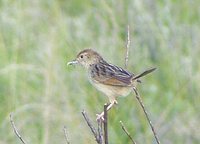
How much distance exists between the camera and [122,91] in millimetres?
5359

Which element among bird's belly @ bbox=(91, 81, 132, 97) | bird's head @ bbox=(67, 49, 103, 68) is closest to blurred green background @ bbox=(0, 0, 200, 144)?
bird's head @ bbox=(67, 49, 103, 68)

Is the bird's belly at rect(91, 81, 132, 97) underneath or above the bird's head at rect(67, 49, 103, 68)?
underneath

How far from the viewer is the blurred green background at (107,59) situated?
26.0ft

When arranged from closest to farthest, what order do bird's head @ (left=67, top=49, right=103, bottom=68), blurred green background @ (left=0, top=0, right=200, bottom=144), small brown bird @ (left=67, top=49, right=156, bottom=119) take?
small brown bird @ (left=67, top=49, right=156, bottom=119) → bird's head @ (left=67, top=49, right=103, bottom=68) → blurred green background @ (left=0, top=0, right=200, bottom=144)

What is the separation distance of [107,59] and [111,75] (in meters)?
2.81

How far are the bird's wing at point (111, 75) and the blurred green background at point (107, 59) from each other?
194cm

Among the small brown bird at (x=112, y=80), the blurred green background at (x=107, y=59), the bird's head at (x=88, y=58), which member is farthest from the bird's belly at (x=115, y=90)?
the blurred green background at (x=107, y=59)

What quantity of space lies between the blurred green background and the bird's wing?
194cm

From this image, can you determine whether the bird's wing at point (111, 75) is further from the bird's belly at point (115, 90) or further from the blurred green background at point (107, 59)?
the blurred green background at point (107, 59)

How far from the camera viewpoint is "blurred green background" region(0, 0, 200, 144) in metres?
7.93

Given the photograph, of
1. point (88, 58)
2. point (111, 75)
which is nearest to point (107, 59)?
point (88, 58)

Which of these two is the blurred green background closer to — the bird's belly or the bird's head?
the bird's head

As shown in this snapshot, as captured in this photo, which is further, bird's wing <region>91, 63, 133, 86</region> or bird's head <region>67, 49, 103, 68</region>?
bird's head <region>67, 49, 103, 68</region>

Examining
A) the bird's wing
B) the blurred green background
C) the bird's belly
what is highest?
the bird's wing
